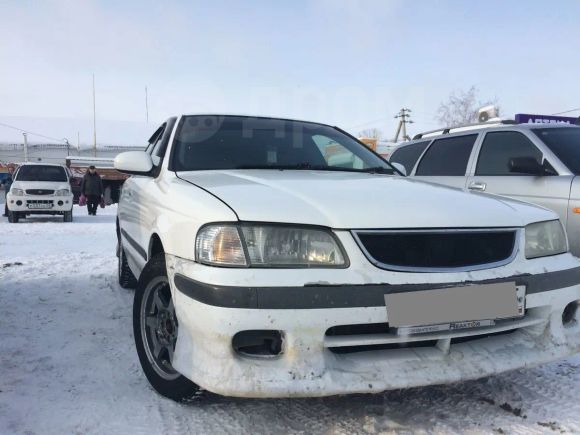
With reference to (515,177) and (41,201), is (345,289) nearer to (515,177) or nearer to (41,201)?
(515,177)

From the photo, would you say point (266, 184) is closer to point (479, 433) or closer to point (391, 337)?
point (391, 337)

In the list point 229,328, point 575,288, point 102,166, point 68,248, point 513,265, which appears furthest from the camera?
point 102,166

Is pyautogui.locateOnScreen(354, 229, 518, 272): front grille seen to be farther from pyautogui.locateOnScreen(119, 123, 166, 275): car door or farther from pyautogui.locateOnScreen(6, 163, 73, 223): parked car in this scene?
pyautogui.locateOnScreen(6, 163, 73, 223): parked car

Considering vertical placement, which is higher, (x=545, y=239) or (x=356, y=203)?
(x=356, y=203)

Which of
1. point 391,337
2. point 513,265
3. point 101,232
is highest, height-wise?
point 513,265

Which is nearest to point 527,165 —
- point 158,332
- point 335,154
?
point 335,154

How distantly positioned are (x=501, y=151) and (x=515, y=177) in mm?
416

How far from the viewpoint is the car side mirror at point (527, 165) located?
15.3ft

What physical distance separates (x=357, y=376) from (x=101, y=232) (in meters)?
8.97

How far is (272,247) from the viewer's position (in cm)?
196

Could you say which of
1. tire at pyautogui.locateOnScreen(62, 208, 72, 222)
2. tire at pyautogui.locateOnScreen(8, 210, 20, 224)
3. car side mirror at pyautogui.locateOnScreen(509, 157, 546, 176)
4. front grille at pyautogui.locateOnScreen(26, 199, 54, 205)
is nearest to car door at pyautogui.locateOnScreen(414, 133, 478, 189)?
car side mirror at pyautogui.locateOnScreen(509, 157, 546, 176)

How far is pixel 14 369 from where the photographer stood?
107 inches

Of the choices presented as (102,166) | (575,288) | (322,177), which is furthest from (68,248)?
(102,166)

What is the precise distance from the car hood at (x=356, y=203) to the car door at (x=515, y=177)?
228cm
